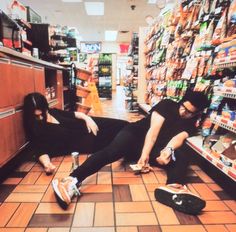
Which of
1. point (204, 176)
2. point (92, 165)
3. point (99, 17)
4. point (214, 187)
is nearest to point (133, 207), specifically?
point (92, 165)

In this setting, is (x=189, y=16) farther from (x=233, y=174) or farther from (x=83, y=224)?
(x=83, y=224)

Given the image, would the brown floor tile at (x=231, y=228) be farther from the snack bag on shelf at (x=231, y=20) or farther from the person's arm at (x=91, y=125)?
the person's arm at (x=91, y=125)

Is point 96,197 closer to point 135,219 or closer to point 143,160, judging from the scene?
point 135,219

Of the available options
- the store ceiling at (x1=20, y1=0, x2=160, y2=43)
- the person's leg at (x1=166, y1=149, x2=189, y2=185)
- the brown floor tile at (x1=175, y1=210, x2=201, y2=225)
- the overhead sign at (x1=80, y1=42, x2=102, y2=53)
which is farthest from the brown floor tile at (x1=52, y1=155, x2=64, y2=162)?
the overhead sign at (x1=80, y1=42, x2=102, y2=53)

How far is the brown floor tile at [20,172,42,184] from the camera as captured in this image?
1.81 m

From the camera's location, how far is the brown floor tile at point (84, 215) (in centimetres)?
130

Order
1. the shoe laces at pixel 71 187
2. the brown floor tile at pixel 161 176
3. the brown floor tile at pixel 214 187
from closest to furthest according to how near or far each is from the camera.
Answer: the shoe laces at pixel 71 187 → the brown floor tile at pixel 214 187 → the brown floor tile at pixel 161 176

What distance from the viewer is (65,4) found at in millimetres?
7367

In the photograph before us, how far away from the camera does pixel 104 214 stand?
4.55 feet

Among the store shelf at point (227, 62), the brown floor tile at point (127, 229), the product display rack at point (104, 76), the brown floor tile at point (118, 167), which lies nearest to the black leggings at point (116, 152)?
the brown floor tile at point (118, 167)

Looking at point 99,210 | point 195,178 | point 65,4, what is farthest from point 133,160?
point 65,4

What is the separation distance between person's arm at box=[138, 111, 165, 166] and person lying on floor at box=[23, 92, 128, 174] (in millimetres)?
521

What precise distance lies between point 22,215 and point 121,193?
0.64 meters

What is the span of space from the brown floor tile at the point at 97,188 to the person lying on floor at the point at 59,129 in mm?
522
